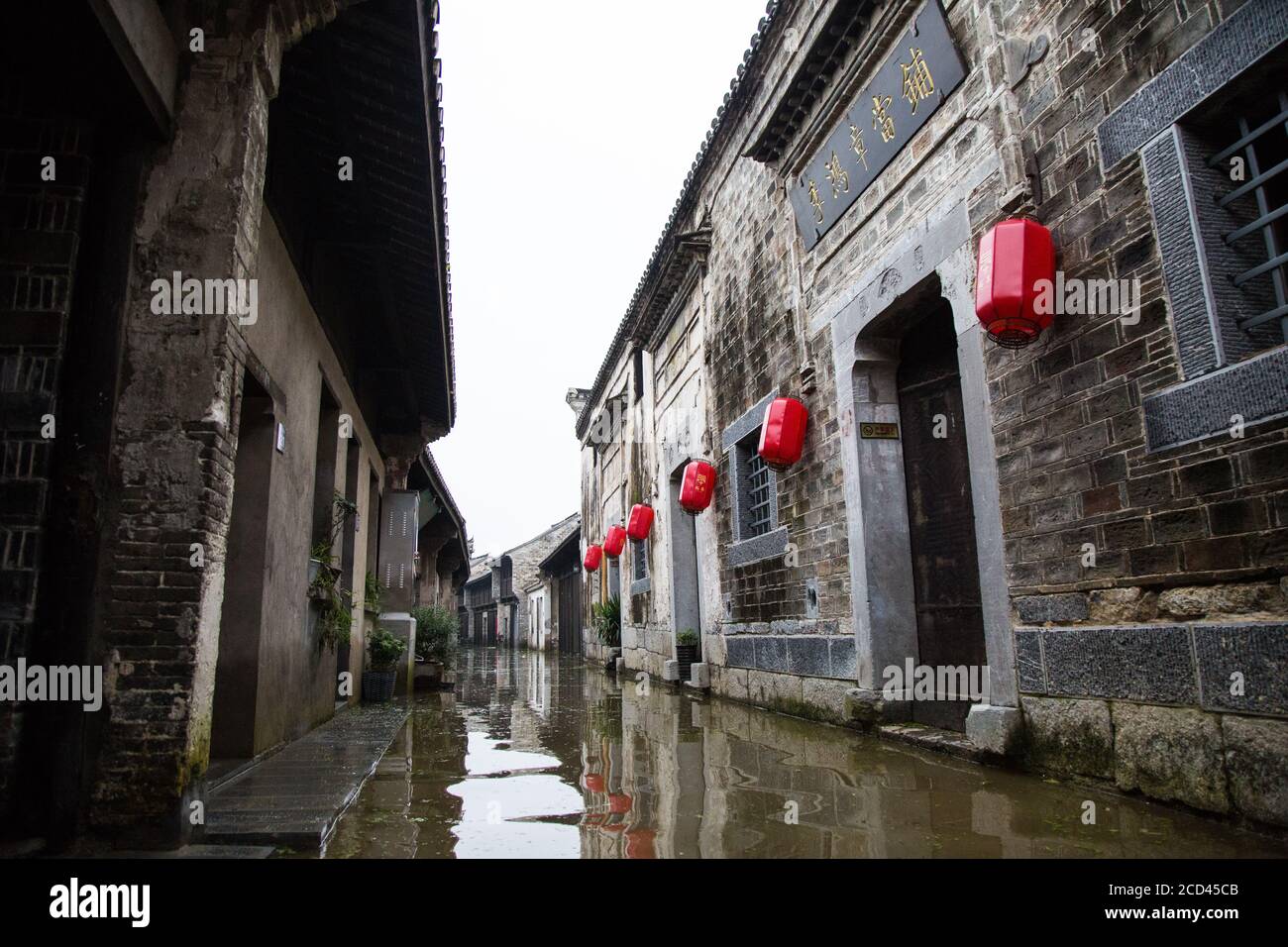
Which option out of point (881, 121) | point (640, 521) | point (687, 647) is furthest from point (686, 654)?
point (881, 121)

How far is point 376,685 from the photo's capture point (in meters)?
9.30

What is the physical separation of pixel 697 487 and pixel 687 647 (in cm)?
298

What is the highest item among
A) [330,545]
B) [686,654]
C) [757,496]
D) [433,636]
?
[757,496]

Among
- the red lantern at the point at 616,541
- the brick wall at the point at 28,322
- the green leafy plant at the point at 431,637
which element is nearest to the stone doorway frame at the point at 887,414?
the brick wall at the point at 28,322

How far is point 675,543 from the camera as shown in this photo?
472 inches

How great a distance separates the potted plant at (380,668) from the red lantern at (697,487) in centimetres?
400

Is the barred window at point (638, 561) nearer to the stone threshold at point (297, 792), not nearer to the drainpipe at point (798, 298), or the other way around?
the drainpipe at point (798, 298)

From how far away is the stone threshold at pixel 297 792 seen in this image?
308cm

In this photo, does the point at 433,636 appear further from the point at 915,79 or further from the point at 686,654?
the point at 915,79
